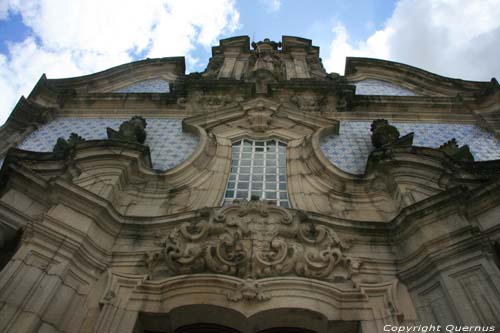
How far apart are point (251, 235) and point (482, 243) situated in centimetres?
317

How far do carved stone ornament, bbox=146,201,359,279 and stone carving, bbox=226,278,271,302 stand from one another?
180 mm

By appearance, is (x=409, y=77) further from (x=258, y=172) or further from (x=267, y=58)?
(x=258, y=172)

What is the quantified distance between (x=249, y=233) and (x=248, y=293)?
939 millimetres

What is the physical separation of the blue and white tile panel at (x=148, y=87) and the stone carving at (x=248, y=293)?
9.49m

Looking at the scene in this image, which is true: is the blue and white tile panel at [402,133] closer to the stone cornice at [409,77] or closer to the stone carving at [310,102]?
the stone carving at [310,102]

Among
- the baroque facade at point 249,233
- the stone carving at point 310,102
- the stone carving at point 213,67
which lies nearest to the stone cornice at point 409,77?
the stone carving at point 310,102

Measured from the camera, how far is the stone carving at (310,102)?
36.3ft

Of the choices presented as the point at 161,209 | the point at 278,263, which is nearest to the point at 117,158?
the point at 161,209

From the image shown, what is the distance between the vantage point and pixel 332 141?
9297 mm

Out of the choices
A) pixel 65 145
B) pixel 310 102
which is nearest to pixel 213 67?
pixel 310 102

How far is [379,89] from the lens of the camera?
523 inches

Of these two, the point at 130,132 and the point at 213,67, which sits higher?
the point at 213,67

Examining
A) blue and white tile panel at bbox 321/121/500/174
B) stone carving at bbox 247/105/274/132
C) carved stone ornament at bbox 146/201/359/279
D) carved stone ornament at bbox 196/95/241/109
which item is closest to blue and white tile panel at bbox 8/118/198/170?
carved stone ornament at bbox 196/95/241/109

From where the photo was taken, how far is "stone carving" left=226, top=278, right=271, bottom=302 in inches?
197
